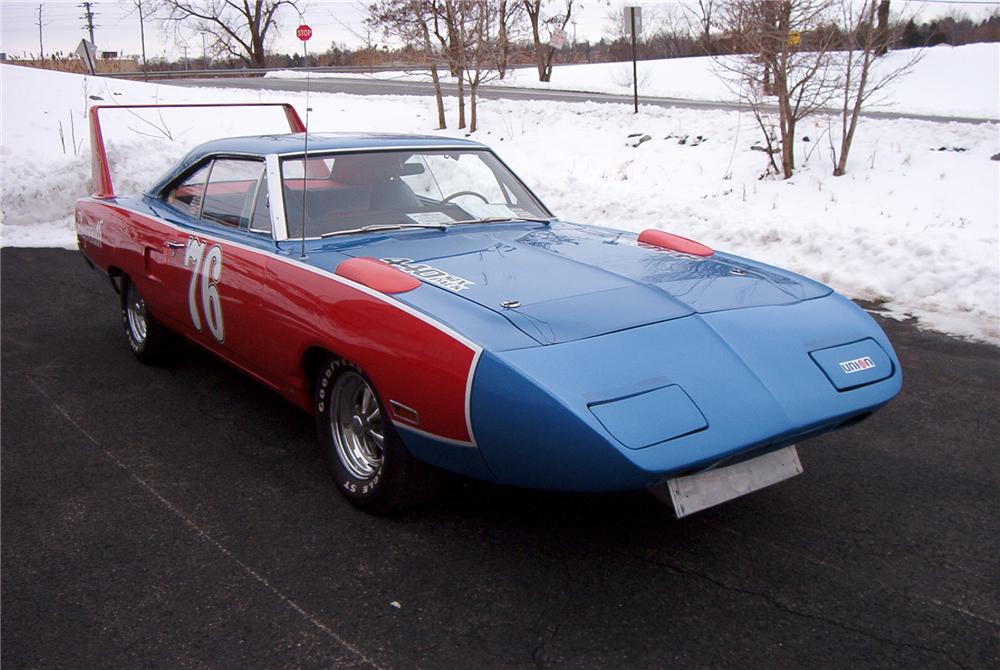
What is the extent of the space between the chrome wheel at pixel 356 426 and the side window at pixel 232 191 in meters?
1.15

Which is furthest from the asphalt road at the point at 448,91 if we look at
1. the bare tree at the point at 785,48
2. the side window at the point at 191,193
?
the side window at the point at 191,193

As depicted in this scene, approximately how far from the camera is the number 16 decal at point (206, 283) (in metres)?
4.16

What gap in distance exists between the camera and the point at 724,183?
11.4 m

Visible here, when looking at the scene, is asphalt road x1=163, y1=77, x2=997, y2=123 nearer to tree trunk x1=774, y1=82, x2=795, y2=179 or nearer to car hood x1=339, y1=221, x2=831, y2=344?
tree trunk x1=774, y1=82, x2=795, y2=179

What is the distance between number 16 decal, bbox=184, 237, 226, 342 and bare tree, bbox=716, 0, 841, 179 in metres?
7.91

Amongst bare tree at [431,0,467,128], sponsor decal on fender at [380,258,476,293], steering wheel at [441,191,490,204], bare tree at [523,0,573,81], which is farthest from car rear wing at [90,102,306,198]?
bare tree at [523,0,573,81]

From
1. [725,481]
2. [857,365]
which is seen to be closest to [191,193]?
[725,481]

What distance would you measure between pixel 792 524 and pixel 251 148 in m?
3.06

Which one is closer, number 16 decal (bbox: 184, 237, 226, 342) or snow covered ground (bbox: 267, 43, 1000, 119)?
number 16 decal (bbox: 184, 237, 226, 342)

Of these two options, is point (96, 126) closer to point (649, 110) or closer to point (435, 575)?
point (435, 575)

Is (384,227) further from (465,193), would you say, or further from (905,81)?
(905,81)

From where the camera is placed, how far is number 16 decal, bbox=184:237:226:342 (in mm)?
4160

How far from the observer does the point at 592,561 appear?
3080mm

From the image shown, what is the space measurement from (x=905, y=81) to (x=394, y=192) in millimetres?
25853
